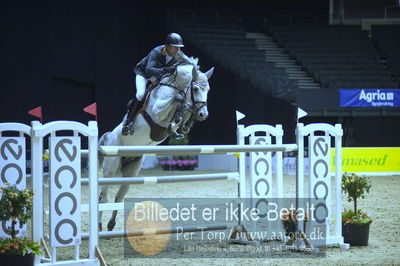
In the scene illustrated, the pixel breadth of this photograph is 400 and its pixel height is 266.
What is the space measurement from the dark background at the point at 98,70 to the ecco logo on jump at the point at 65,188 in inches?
459

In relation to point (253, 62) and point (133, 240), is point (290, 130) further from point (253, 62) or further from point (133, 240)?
point (133, 240)

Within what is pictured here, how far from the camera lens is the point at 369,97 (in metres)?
16.3

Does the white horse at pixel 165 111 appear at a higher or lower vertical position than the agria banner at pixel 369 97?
lower

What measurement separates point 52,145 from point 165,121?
1924mm

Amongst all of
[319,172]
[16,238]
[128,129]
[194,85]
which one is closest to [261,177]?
[319,172]

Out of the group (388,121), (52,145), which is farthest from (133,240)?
(388,121)

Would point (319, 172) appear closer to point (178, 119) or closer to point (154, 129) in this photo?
point (178, 119)

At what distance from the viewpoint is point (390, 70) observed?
18.2 meters

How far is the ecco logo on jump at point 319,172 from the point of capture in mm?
5281

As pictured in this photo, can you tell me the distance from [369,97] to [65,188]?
1309 centimetres

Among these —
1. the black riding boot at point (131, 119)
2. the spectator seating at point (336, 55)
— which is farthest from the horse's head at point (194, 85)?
the spectator seating at point (336, 55)

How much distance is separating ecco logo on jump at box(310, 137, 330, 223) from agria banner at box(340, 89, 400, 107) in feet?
36.4

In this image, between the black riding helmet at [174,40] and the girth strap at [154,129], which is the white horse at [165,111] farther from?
the black riding helmet at [174,40]

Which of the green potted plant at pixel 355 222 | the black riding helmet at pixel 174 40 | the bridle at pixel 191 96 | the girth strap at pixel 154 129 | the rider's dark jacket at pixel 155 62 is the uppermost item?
the black riding helmet at pixel 174 40
